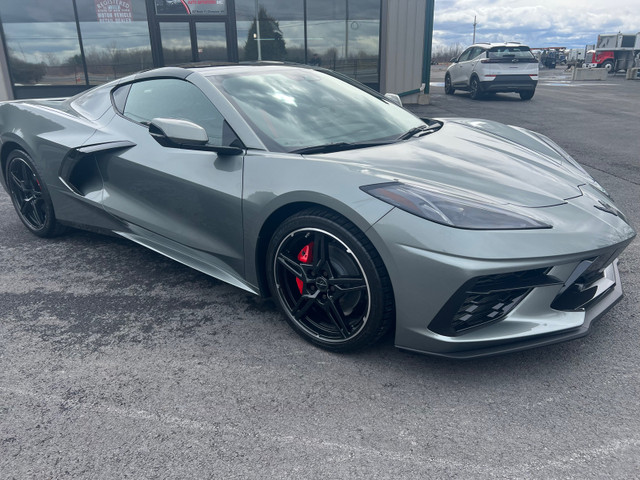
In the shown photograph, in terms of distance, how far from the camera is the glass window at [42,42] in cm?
1160

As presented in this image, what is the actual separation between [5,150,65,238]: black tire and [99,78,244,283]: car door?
33.8 inches

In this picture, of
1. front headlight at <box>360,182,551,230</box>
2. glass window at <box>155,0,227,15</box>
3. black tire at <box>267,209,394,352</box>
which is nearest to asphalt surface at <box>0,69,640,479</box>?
black tire at <box>267,209,394,352</box>

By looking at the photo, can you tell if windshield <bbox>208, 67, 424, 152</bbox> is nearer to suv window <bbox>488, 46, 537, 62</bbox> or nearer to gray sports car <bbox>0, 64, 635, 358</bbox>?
gray sports car <bbox>0, 64, 635, 358</bbox>

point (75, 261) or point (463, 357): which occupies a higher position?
point (463, 357)

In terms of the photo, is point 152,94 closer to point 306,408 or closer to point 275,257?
point 275,257

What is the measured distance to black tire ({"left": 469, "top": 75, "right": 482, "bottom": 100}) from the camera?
50.6 feet

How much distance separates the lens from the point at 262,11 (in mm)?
12508

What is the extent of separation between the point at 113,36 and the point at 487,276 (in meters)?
12.2

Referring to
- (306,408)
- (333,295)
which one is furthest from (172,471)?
(333,295)

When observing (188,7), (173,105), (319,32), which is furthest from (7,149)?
(319,32)

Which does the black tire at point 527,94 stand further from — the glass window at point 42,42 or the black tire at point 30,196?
the black tire at point 30,196

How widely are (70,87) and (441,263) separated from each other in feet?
40.7

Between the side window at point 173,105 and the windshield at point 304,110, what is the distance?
0.13 metres

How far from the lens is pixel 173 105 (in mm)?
3205
